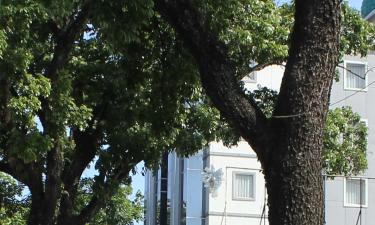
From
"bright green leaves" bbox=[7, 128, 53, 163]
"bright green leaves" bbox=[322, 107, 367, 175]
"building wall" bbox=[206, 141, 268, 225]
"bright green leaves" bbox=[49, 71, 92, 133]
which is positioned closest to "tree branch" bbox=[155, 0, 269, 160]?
"bright green leaves" bbox=[7, 128, 53, 163]

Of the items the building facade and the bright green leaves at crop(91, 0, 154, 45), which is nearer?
the bright green leaves at crop(91, 0, 154, 45)

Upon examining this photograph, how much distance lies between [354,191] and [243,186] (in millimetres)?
4708

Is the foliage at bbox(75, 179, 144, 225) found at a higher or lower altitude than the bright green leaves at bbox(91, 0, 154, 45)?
lower

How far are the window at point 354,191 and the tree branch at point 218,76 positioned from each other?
1082 inches

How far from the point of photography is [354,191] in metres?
34.5

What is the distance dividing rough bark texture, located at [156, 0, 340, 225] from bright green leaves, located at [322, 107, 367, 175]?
30.1 ft

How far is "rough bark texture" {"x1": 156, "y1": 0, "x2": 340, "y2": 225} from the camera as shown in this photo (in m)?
6.93

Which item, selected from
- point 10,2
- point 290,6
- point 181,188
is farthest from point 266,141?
point 181,188

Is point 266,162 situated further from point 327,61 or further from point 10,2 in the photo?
point 10,2

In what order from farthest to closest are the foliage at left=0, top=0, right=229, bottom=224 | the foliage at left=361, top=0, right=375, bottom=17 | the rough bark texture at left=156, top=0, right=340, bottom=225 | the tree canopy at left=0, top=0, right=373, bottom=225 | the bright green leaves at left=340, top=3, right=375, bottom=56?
the foliage at left=361, top=0, right=375, bottom=17
the bright green leaves at left=340, top=3, right=375, bottom=56
the foliage at left=0, top=0, right=229, bottom=224
the tree canopy at left=0, top=0, right=373, bottom=225
the rough bark texture at left=156, top=0, right=340, bottom=225

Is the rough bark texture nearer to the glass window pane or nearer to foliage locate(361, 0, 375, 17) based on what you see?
the glass window pane

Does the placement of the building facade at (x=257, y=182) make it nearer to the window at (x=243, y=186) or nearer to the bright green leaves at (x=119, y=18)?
the window at (x=243, y=186)

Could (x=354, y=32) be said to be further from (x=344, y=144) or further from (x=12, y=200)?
(x=12, y=200)

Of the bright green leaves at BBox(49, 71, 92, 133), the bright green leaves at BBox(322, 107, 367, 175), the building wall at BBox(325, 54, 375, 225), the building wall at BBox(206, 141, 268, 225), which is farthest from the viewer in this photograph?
the building wall at BBox(206, 141, 268, 225)
